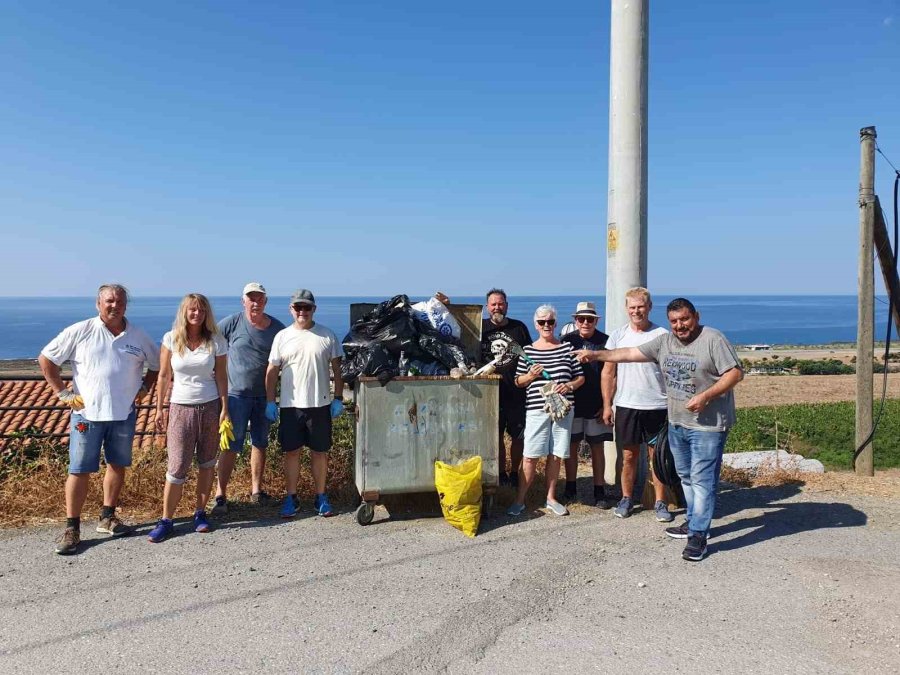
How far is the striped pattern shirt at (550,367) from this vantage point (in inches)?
209

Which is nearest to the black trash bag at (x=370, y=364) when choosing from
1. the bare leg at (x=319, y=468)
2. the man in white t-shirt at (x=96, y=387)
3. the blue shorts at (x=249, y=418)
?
the bare leg at (x=319, y=468)

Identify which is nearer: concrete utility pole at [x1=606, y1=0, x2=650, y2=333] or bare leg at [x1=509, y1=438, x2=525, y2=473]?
bare leg at [x1=509, y1=438, x2=525, y2=473]

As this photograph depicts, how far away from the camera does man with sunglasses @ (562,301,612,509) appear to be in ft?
18.7

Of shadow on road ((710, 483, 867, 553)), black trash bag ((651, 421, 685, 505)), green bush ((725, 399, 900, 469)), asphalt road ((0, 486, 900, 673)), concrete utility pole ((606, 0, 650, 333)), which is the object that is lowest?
green bush ((725, 399, 900, 469))

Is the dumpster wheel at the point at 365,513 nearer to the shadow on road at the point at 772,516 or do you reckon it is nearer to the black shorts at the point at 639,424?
the black shorts at the point at 639,424

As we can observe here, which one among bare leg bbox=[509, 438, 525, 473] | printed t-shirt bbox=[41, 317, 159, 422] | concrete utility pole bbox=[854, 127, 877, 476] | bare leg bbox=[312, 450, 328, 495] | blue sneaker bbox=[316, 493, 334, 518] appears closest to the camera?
printed t-shirt bbox=[41, 317, 159, 422]

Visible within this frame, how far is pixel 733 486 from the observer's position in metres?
6.54

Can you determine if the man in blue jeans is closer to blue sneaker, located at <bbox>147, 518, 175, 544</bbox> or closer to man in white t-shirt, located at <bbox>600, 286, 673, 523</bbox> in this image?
man in white t-shirt, located at <bbox>600, 286, 673, 523</bbox>

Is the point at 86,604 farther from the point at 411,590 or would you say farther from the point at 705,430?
the point at 705,430

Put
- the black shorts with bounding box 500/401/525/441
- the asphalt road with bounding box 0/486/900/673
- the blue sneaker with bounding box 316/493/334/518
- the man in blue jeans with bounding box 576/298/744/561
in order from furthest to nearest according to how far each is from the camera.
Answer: the black shorts with bounding box 500/401/525/441
the blue sneaker with bounding box 316/493/334/518
the man in blue jeans with bounding box 576/298/744/561
the asphalt road with bounding box 0/486/900/673

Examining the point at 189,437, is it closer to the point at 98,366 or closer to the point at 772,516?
the point at 98,366

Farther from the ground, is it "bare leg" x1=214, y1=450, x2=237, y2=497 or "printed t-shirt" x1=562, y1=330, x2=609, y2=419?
"printed t-shirt" x1=562, y1=330, x2=609, y2=419

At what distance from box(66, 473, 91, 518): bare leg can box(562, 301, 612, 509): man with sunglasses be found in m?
3.84

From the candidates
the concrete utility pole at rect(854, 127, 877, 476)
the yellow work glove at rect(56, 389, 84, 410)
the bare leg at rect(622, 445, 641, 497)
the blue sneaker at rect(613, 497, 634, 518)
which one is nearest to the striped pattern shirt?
the bare leg at rect(622, 445, 641, 497)
